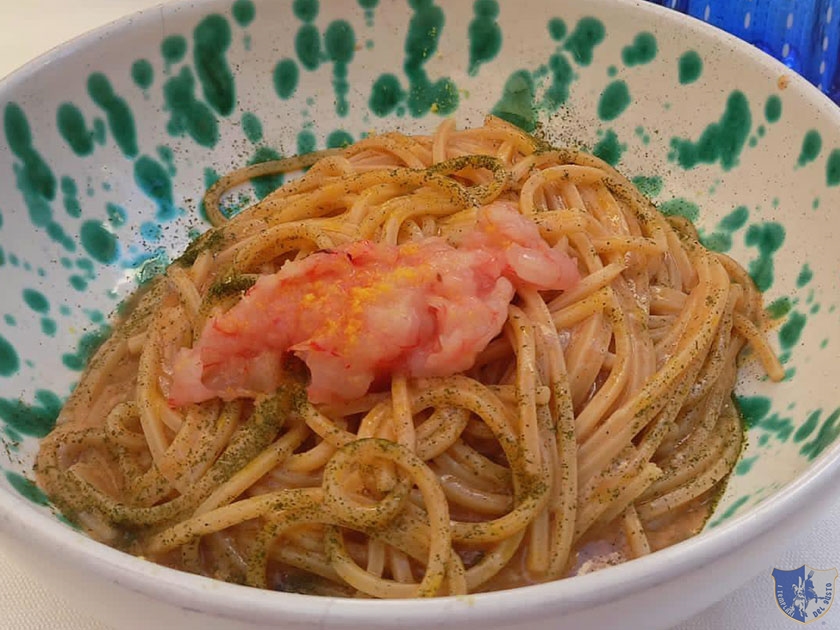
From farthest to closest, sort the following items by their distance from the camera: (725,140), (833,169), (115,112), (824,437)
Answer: (115,112) → (725,140) → (833,169) → (824,437)

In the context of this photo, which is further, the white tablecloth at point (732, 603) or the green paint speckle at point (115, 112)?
the green paint speckle at point (115, 112)

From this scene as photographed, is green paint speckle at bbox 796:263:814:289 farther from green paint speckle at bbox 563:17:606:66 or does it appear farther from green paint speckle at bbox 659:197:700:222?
green paint speckle at bbox 563:17:606:66

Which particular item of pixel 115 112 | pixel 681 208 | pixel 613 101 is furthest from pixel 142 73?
pixel 681 208

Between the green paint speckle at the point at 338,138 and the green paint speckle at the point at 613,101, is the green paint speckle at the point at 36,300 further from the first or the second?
the green paint speckle at the point at 613,101

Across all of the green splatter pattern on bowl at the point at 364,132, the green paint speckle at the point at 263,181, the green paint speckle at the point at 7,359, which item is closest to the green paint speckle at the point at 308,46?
the green splatter pattern on bowl at the point at 364,132

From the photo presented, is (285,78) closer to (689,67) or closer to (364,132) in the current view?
(364,132)

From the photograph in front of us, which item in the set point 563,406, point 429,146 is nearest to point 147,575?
point 563,406
